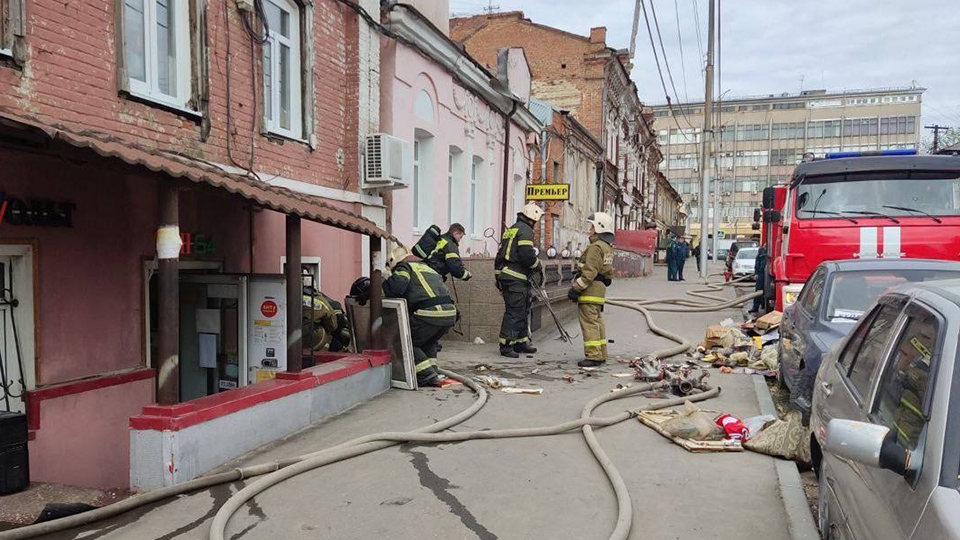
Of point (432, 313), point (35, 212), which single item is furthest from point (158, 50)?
point (432, 313)

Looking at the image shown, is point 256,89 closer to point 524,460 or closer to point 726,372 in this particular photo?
point 524,460

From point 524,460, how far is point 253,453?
206cm

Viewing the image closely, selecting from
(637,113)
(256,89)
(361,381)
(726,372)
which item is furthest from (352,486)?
(637,113)

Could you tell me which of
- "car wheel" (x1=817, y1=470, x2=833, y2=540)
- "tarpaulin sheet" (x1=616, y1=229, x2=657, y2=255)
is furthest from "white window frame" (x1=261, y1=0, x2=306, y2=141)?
"tarpaulin sheet" (x1=616, y1=229, x2=657, y2=255)

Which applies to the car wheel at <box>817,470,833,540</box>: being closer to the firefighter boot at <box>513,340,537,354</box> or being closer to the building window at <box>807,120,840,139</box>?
the firefighter boot at <box>513,340,537,354</box>

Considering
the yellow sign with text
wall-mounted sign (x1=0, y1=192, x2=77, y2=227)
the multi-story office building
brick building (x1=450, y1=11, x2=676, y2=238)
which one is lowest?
wall-mounted sign (x1=0, y1=192, x2=77, y2=227)

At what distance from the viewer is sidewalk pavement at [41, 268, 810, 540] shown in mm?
3863

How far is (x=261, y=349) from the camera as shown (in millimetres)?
6777

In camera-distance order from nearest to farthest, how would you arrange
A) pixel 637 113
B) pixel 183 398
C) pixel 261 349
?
pixel 261 349
pixel 183 398
pixel 637 113

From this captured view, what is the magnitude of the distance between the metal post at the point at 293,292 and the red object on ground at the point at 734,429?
146 inches

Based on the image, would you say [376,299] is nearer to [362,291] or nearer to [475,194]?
[362,291]

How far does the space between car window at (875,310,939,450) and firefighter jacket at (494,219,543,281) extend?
649cm

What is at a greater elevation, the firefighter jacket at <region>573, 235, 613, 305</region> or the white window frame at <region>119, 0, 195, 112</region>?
the white window frame at <region>119, 0, 195, 112</region>

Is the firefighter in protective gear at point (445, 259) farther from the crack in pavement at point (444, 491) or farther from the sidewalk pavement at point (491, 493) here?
the crack in pavement at point (444, 491)
